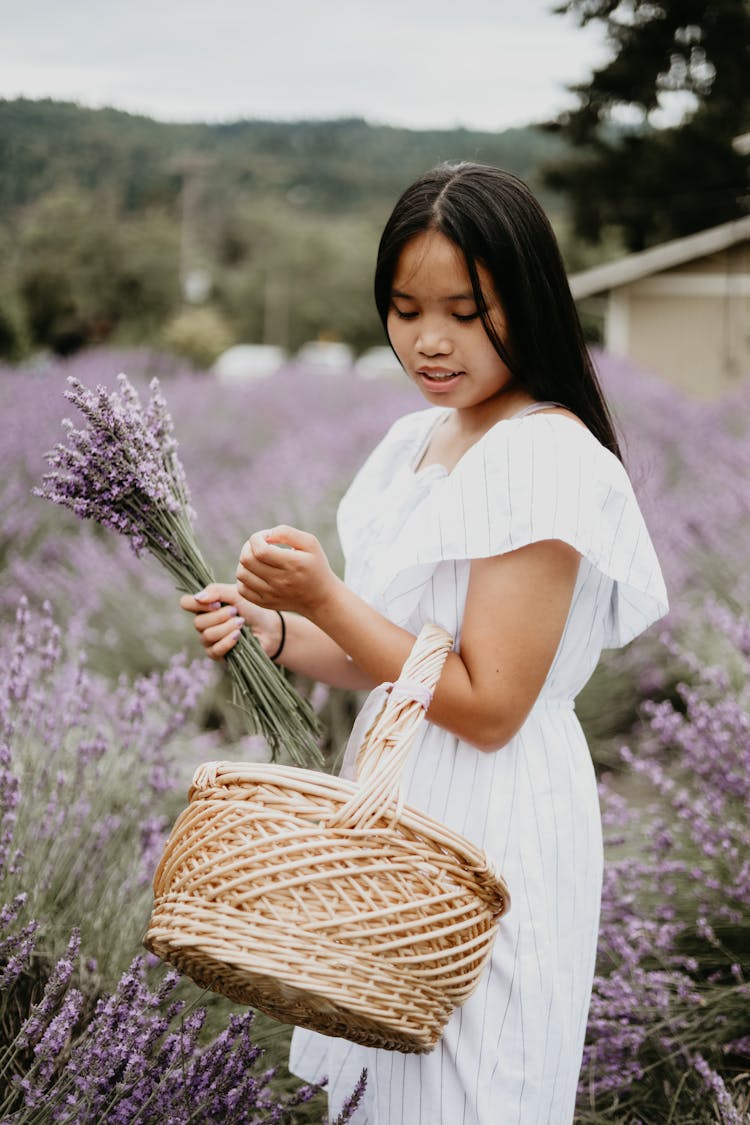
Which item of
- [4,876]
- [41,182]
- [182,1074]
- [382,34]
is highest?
[382,34]

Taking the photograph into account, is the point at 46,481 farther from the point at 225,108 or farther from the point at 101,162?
the point at 101,162

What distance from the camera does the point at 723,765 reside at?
233 cm

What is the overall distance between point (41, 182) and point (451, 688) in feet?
9.71

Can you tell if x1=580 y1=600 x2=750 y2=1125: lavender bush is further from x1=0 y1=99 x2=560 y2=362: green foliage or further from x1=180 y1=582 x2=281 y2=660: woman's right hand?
x1=0 y1=99 x2=560 y2=362: green foliage

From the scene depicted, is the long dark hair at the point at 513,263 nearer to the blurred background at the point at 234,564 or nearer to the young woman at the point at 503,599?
the young woman at the point at 503,599

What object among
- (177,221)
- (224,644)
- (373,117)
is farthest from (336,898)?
(177,221)

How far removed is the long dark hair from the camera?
1.36 meters

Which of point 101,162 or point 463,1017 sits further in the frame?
point 101,162

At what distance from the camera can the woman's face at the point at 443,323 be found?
136 cm

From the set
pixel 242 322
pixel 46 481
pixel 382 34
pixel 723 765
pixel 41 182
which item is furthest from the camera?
pixel 242 322

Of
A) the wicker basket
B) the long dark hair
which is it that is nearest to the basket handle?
the wicker basket

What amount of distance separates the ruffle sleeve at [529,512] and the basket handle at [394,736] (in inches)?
3.8

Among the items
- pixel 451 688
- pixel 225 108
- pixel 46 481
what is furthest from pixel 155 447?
pixel 225 108

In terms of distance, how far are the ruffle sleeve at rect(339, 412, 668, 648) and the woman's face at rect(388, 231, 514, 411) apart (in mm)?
87
